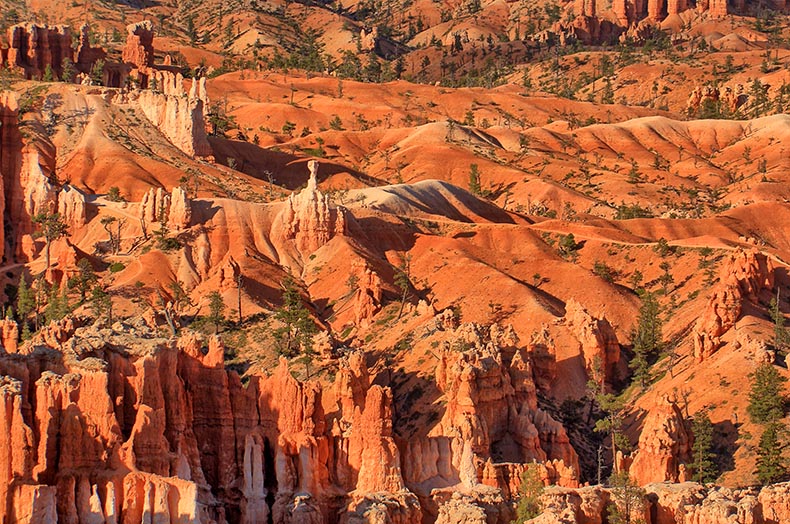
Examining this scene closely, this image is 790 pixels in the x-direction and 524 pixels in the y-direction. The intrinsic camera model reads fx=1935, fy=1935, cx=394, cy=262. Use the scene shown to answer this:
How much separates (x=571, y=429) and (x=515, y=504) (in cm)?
2336

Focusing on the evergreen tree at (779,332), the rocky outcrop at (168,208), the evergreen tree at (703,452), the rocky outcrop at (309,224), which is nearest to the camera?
the evergreen tree at (703,452)

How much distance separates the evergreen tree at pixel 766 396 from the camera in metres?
110

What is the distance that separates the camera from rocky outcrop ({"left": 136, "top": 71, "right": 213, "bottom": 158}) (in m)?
180

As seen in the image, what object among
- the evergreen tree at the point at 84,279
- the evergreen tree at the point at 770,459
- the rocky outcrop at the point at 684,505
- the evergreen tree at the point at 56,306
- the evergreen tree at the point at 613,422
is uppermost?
the evergreen tree at the point at 84,279

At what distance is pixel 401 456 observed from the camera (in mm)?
96375

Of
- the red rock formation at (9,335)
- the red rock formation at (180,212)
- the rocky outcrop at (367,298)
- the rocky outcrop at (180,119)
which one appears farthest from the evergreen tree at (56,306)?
the rocky outcrop at (180,119)

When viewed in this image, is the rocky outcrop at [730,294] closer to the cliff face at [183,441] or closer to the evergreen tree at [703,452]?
the evergreen tree at [703,452]

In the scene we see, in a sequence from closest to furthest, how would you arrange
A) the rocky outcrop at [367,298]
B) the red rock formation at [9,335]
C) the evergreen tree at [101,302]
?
the red rock formation at [9,335]
the evergreen tree at [101,302]
the rocky outcrop at [367,298]

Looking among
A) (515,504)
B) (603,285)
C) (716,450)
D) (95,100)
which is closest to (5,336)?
(515,504)

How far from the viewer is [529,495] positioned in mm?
92750

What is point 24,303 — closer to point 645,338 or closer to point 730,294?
point 645,338

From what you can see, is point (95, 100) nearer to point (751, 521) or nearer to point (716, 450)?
point (716, 450)

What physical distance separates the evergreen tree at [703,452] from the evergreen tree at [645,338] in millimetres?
14581

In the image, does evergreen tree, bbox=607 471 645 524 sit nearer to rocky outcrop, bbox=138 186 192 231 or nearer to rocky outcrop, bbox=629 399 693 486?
rocky outcrop, bbox=629 399 693 486
